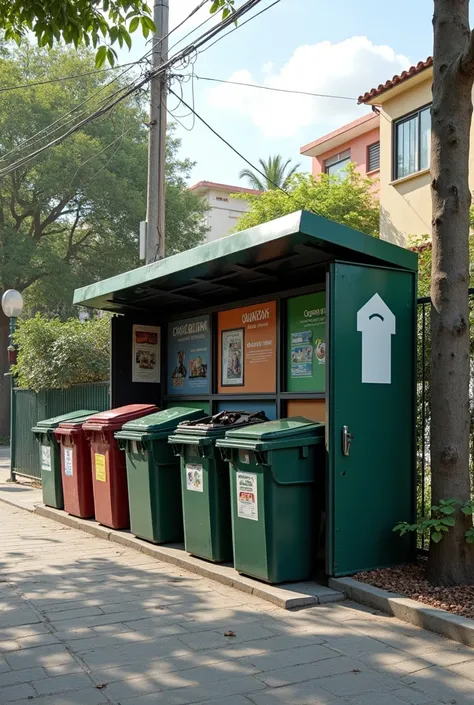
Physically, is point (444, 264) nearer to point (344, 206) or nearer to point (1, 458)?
point (1, 458)

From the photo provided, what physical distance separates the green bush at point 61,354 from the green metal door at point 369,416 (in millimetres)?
7524

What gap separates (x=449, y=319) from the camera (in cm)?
567

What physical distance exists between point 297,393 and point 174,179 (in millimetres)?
24351

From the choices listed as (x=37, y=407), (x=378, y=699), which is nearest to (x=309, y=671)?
(x=378, y=699)

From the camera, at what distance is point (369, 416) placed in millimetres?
6098

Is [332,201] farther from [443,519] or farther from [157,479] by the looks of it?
[443,519]

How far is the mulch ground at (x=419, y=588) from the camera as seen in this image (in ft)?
16.7

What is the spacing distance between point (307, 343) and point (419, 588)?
8.60 ft

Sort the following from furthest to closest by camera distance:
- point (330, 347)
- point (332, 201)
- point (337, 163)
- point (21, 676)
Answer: point (337, 163) → point (332, 201) → point (330, 347) → point (21, 676)

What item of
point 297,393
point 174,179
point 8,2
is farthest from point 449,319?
point 174,179

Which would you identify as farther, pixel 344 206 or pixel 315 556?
pixel 344 206

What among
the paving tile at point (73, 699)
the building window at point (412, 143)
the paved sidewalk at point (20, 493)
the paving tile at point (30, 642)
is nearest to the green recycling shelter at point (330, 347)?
the paving tile at point (30, 642)

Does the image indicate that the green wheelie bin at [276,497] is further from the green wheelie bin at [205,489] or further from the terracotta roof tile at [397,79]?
the terracotta roof tile at [397,79]

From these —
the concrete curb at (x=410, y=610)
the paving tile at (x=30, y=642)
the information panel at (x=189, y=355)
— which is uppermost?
the information panel at (x=189, y=355)
